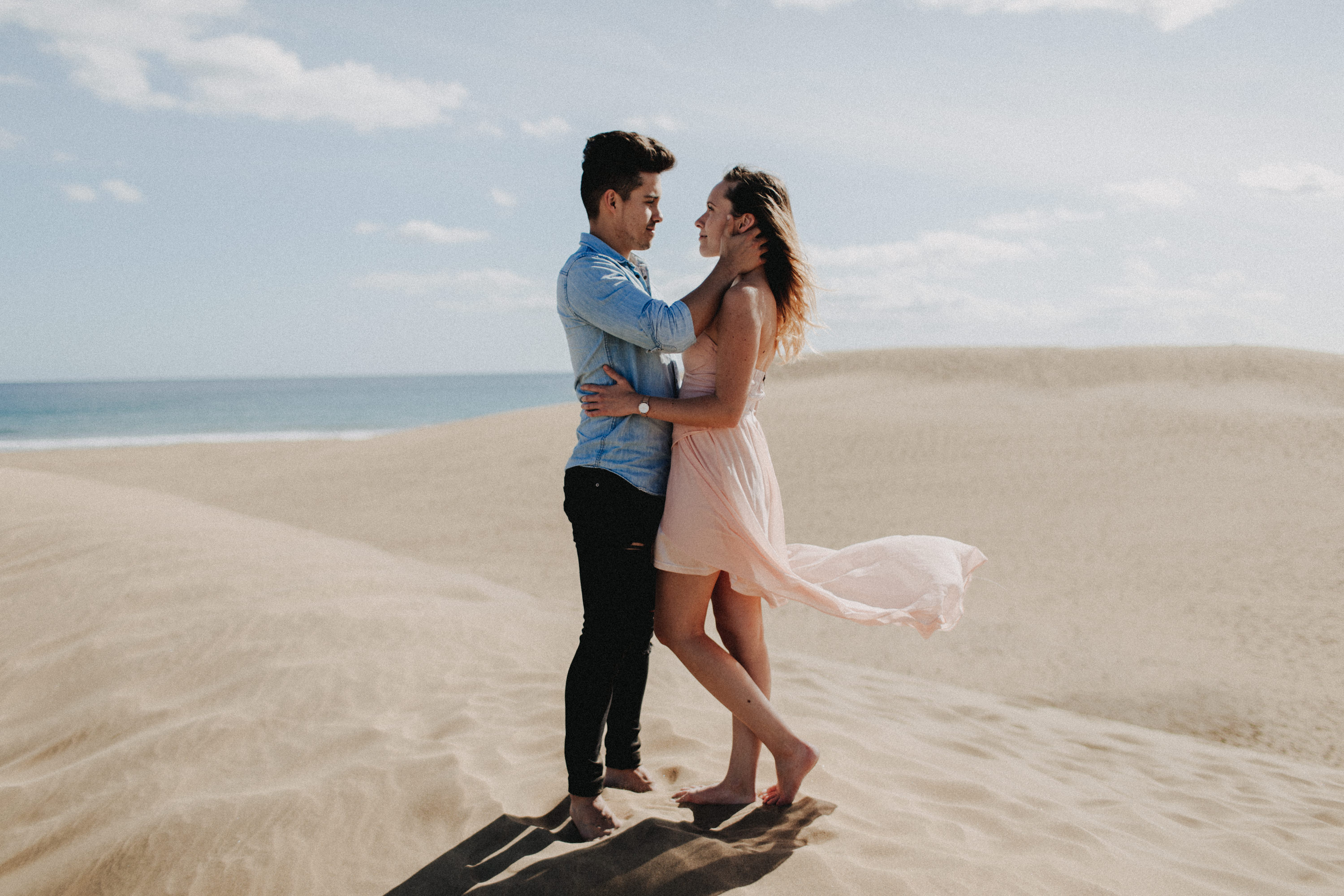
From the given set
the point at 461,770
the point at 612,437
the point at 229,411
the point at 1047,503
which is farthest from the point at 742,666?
the point at 229,411

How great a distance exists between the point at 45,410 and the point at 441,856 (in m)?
68.6

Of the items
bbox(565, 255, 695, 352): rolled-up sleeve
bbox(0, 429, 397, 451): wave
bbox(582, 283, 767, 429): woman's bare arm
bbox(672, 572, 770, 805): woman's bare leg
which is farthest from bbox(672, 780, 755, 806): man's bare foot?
bbox(0, 429, 397, 451): wave

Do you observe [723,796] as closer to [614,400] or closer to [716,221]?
[614,400]

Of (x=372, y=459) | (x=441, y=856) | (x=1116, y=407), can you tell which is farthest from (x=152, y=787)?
(x=1116, y=407)

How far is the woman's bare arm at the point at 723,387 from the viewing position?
2.97 meters

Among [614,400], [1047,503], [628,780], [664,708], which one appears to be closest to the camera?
[614,400]

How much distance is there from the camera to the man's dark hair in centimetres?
295

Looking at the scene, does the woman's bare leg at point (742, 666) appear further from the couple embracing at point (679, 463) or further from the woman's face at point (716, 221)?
the woman's face at point (716, 221)

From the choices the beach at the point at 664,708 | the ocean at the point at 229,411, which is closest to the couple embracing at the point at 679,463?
the beach at the point at 664,708

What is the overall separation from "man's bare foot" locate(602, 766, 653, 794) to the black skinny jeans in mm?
410

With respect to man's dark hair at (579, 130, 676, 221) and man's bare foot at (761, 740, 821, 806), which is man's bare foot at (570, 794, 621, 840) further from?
man's dark hair at (579, 130, 676, 221)

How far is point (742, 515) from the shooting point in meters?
3.05

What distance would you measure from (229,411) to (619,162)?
63889mm

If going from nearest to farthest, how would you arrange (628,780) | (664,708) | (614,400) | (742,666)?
(614,400)
(742,666)
(628,780)
(664,708)
